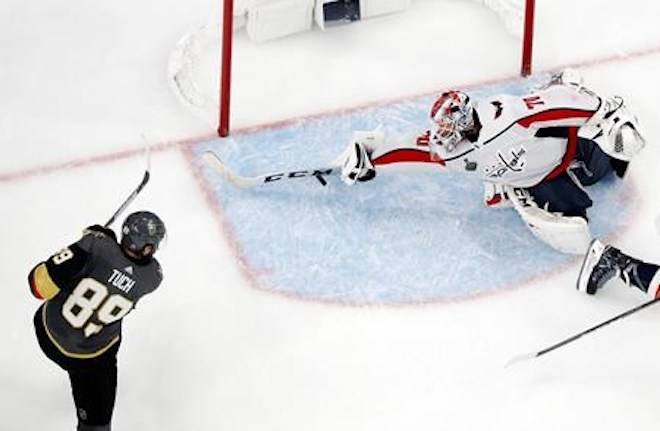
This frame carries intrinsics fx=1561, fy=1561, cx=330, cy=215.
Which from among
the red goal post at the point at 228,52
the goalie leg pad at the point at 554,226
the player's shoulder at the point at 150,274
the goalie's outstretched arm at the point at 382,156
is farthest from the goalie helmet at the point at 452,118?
the player's shoulder at the point at 150,274

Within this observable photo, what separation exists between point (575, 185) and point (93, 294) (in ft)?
5.03

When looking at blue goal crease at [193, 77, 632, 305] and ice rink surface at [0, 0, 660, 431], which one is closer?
ice rink surface at [0, 0, 660, 431]

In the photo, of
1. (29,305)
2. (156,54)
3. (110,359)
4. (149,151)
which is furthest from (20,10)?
(110,359)

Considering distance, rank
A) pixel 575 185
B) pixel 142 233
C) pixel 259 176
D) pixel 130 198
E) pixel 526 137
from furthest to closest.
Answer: pixel 259 176 → pixel 575 185 → pixel 526 137 → pixel 130 198 → pixel 142 233

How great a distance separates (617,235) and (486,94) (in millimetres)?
737

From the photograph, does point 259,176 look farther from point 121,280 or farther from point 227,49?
point 121,280

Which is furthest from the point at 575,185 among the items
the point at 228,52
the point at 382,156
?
the point at 228,52

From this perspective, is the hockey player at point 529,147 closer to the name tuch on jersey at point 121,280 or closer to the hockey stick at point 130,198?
the hockey stick at point 130,198

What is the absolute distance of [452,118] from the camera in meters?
4.28

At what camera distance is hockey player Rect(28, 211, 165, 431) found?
11.8 ft

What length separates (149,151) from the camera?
4.74 metres

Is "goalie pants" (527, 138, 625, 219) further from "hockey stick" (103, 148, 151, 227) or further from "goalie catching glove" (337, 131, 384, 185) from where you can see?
→ "hockey stick" (103, 148, 151, 227)

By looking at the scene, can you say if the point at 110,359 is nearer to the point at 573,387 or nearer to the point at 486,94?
the point at 573,387

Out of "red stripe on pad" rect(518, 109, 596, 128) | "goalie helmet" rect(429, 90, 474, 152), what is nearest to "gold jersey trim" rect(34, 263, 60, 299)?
"goalie helmet" rect(429, 90, 474, 152)
